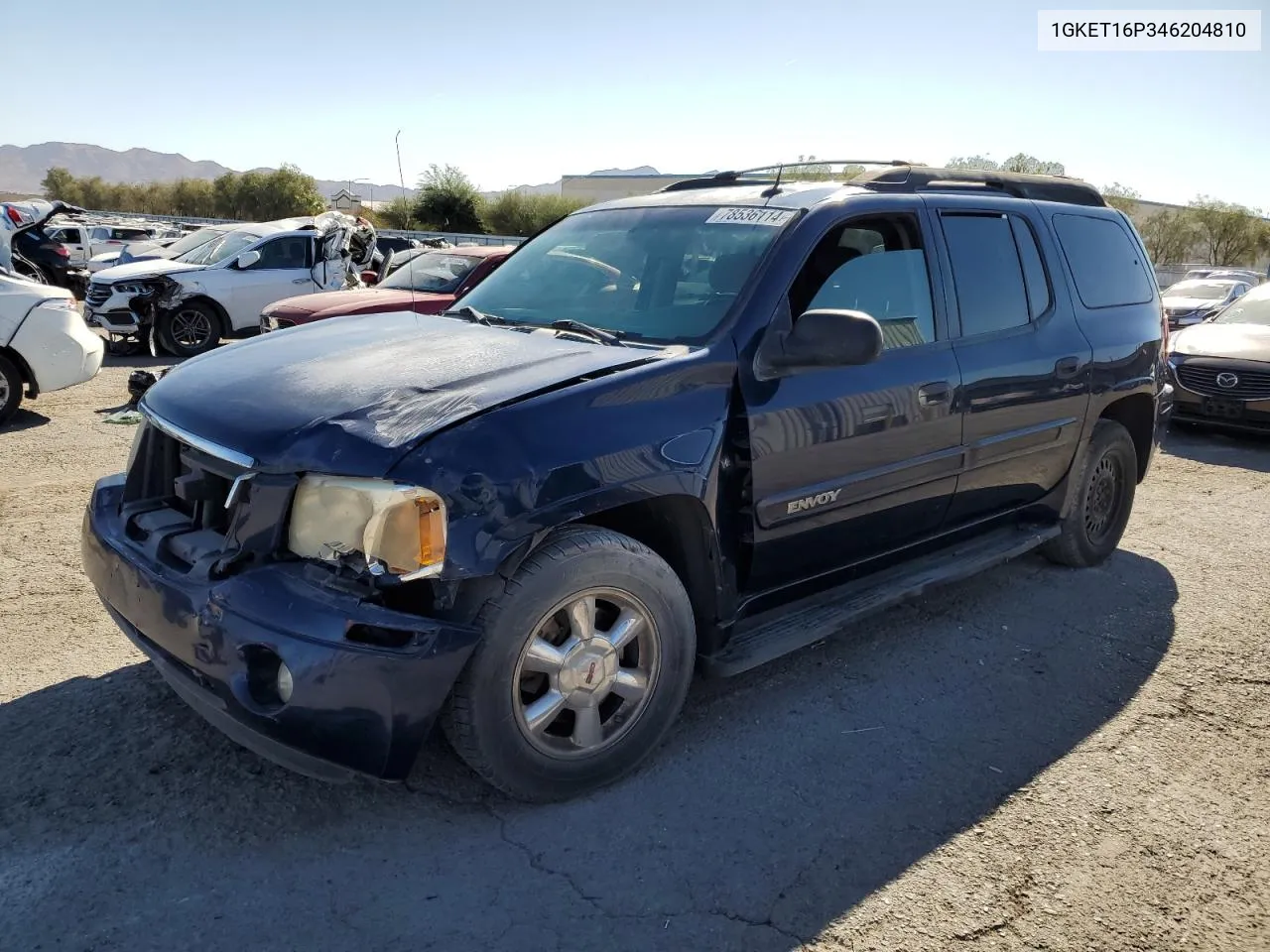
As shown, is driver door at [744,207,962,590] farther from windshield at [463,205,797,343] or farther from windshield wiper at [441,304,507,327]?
windshield wiper at [441,304,507,327]

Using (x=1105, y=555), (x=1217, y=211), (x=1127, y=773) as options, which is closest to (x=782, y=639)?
(x=1127, y=773)

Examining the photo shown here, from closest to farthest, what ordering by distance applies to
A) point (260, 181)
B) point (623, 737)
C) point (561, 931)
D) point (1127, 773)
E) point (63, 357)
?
point (561, 931)
point (623, 737)
point (1127, 773)
point (63, 357)
point (260, 181)

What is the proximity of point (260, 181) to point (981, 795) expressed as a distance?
218 feet

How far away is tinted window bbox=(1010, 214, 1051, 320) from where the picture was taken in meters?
4.44

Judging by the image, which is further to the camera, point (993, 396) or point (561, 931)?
point (993, 396)

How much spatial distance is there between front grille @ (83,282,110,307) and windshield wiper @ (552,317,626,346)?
434 inches

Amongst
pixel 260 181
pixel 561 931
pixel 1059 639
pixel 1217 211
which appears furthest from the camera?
pixel 260 181

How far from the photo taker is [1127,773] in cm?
330

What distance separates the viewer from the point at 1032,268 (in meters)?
4.49

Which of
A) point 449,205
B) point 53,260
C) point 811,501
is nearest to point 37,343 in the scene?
point 811,501

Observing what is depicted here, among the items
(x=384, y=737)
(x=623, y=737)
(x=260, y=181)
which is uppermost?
(x=260, y=181)

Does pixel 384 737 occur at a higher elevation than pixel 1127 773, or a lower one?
higher

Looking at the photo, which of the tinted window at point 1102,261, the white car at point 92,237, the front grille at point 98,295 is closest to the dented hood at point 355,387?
the tinted window at point 1102,261

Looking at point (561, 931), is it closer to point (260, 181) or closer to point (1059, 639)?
point (1059, 639)
